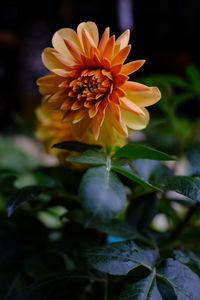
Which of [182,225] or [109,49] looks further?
[182,225]

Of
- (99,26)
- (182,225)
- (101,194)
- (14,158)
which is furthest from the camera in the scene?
(99,26)

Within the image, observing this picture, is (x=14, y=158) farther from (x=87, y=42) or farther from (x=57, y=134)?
(x=87, y=42)

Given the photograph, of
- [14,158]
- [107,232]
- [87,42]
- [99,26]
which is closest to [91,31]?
[87,42]

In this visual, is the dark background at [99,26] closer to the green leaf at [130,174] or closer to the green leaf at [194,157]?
the green leaf at [194,157]

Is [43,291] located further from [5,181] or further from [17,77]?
[17,77]

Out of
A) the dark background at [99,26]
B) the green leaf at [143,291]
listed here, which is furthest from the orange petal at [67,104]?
the dark background at [99,26]

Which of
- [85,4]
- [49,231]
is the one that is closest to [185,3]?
[85,4]

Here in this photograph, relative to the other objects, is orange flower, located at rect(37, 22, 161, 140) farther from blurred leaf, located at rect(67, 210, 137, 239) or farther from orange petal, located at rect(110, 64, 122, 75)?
blurred leaf, located at rect(67, 210, 137, 239)
